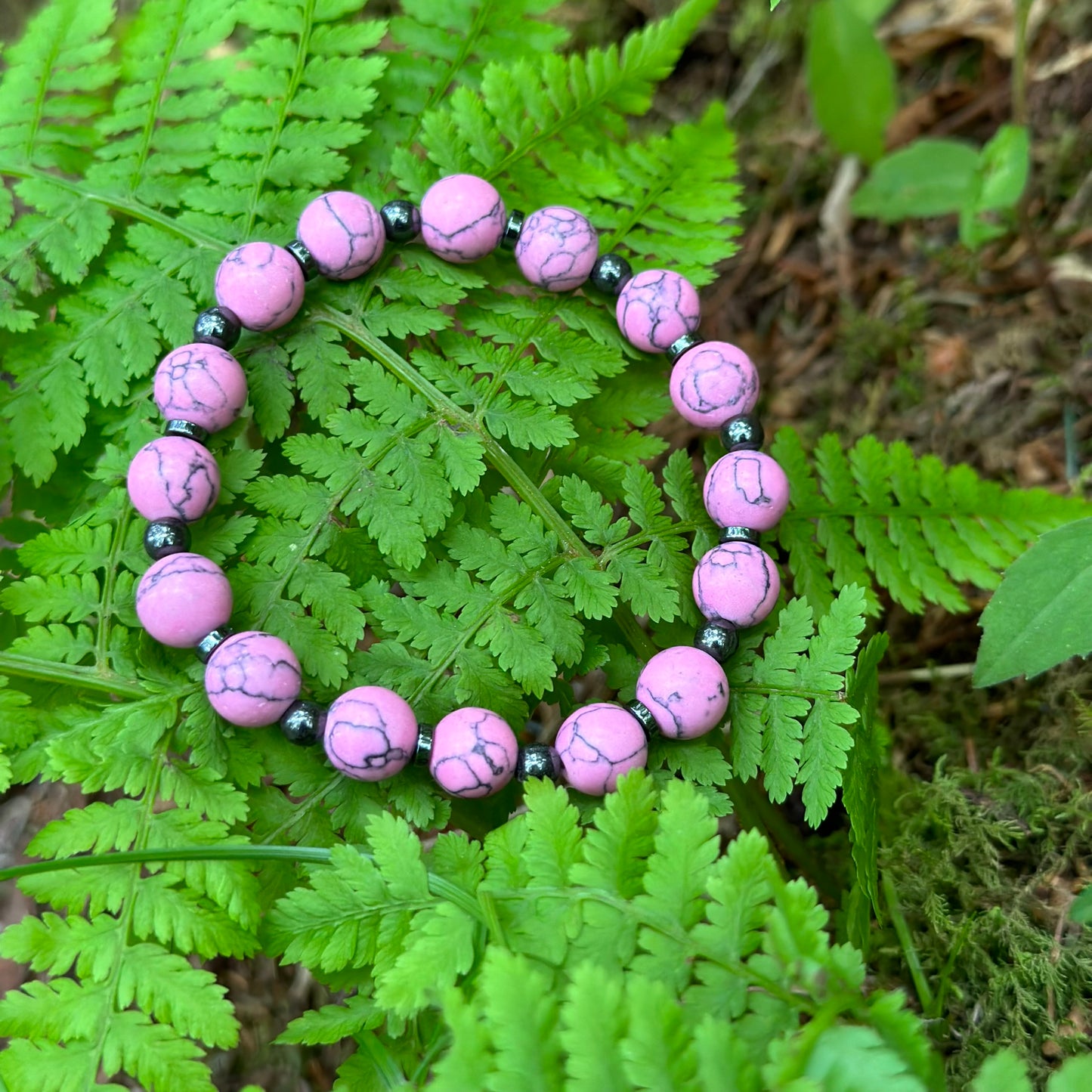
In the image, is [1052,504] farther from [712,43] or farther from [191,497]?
[712,43]

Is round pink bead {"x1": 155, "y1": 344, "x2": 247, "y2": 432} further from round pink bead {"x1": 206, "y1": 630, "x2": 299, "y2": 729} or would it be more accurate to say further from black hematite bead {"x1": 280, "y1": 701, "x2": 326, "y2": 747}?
black hematite bead {"x1": 280, "y1": 701, "x2": 326, "y2": 747}

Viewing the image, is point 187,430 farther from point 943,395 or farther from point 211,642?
point 943,395

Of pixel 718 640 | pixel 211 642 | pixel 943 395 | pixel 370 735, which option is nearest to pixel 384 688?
pixel 370 735

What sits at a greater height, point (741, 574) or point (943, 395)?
point (943, 395)

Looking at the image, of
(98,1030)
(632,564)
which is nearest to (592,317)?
(632,564)

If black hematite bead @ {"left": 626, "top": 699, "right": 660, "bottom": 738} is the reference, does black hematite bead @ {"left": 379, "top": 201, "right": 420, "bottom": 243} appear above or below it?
above

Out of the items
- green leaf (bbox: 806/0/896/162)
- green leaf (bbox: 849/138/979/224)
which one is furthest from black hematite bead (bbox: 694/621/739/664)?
green leaf (bbox: 806/0/896/162)
